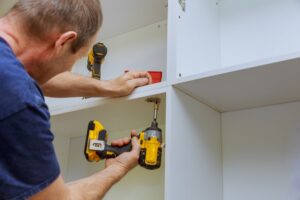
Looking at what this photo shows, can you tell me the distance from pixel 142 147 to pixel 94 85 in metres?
0.25

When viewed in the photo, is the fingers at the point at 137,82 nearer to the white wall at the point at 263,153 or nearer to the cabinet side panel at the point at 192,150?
the cabinet side panel at the point at 192,150

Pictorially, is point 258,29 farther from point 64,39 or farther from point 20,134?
point 20,134

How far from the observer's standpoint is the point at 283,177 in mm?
1045

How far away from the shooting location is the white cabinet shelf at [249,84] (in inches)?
33.0

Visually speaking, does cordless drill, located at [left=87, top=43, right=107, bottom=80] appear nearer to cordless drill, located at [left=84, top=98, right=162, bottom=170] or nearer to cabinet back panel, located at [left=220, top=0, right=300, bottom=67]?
cordless drill, located at [left=84, top=98, right=162, bottom=170]

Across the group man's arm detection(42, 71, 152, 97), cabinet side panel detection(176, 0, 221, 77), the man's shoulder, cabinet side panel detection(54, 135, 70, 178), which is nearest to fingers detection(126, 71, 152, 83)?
man's arm detection(42, 71, 152, 97)

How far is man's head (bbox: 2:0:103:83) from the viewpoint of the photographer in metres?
0.72

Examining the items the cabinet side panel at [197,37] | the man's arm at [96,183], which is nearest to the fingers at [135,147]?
the man's arm at [96,183]

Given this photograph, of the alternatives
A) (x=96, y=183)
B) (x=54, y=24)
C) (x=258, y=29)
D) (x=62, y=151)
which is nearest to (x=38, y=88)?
(x=54, y=24)

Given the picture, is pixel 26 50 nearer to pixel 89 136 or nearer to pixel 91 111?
pixel 89 136

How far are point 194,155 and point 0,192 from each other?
0.58 metres

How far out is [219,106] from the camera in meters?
1.15

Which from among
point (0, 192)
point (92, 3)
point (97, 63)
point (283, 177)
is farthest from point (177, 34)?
point (0, 192)

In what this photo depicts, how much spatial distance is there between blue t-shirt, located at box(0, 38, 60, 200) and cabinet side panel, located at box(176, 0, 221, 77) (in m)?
0.50
